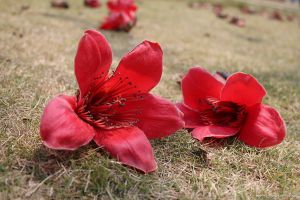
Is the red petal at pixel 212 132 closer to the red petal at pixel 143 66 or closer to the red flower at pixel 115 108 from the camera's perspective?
the red flower at pixel 115 108

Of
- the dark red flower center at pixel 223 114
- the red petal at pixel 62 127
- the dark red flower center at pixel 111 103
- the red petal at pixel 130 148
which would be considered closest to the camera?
the red petal at pixel 62 127

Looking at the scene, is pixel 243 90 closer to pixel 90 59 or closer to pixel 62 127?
pixel 90 59

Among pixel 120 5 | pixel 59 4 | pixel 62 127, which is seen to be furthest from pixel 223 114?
pixel 59 4

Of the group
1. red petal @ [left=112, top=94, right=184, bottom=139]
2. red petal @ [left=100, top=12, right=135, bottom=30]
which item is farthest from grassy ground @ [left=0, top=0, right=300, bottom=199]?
red petal @ [left=100, top=12, right=135, bottom=30]

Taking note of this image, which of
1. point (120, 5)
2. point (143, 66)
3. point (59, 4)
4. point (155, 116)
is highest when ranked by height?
point (143, 66)

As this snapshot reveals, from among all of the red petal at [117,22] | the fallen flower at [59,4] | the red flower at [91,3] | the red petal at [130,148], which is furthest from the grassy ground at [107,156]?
the red flower at [91,3]

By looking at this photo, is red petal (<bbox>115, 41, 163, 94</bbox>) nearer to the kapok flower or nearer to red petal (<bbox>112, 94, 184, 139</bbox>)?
red petal (<bbox>112, 94, 184, 139</bbox>)
